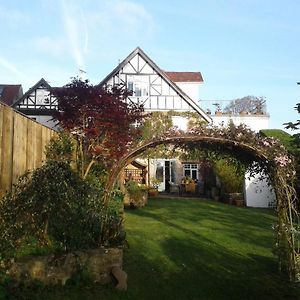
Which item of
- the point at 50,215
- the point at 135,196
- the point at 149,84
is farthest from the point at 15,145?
the point at 149,84

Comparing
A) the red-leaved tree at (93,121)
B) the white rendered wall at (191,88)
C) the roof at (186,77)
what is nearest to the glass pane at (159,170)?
the white rendered wall at (191,88)

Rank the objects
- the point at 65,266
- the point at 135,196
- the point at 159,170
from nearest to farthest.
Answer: the point at 65,266
the point at 135,196
the point at 159,170

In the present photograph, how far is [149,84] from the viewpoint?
78.6 ft

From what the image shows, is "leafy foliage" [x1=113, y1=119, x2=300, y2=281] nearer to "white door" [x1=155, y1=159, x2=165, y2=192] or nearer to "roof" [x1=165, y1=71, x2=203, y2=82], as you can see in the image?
A: "white door" [x1=155, y1=159, x2=165, y2=192]

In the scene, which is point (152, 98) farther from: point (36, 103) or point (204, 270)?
point (204, 270)

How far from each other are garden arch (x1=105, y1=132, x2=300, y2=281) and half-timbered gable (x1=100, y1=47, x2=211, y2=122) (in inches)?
645

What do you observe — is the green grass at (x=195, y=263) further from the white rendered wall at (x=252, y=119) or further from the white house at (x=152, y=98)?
the white rendered wall at (x=252, y=119)

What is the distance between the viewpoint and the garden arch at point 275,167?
673 centimetres

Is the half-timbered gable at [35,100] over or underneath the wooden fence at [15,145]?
over

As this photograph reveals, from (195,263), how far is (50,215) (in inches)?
115

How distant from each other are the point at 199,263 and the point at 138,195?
25.5 feet

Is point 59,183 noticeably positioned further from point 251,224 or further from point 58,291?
point 251,224

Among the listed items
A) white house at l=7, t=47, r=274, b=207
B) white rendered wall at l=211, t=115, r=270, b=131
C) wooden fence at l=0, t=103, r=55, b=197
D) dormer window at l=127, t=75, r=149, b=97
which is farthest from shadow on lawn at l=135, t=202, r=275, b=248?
white rendered wall at l=211, t=115, r=270, b=131

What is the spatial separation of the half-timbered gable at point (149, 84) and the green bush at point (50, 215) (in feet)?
58.0
